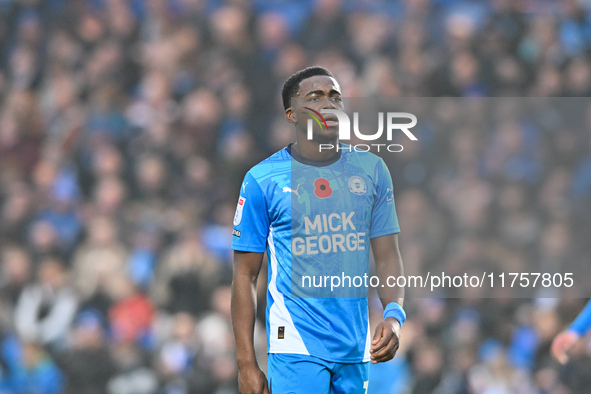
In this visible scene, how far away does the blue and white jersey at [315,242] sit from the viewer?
12.4ft

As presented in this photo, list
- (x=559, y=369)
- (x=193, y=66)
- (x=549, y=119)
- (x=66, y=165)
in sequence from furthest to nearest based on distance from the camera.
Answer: (x=193, y=66)
(x=66, y=165)
(x=549, y=119)
(x=559, y=369)

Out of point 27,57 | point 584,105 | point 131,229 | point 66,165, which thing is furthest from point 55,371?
point 584,105

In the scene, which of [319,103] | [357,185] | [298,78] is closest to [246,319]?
[357,185]

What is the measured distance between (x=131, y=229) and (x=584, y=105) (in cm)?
506

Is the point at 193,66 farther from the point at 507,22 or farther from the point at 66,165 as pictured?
the point at 507,22

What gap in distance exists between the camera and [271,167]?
3996 millimetres

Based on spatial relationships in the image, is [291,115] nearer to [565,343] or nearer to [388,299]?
[388,299]

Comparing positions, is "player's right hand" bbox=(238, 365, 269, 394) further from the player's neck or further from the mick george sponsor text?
the player's neck

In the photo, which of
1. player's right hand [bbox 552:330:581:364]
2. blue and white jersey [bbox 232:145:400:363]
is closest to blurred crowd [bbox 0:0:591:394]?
player's right hand [bbox 552:330:581:364]

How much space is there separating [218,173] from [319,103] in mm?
5308

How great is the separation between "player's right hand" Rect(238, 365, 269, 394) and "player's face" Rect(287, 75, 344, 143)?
1.19 metres

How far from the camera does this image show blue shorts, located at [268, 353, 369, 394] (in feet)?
12.2

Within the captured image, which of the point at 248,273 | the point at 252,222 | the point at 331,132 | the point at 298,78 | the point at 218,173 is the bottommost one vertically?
the point at 248,273

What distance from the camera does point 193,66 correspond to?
10094mm
